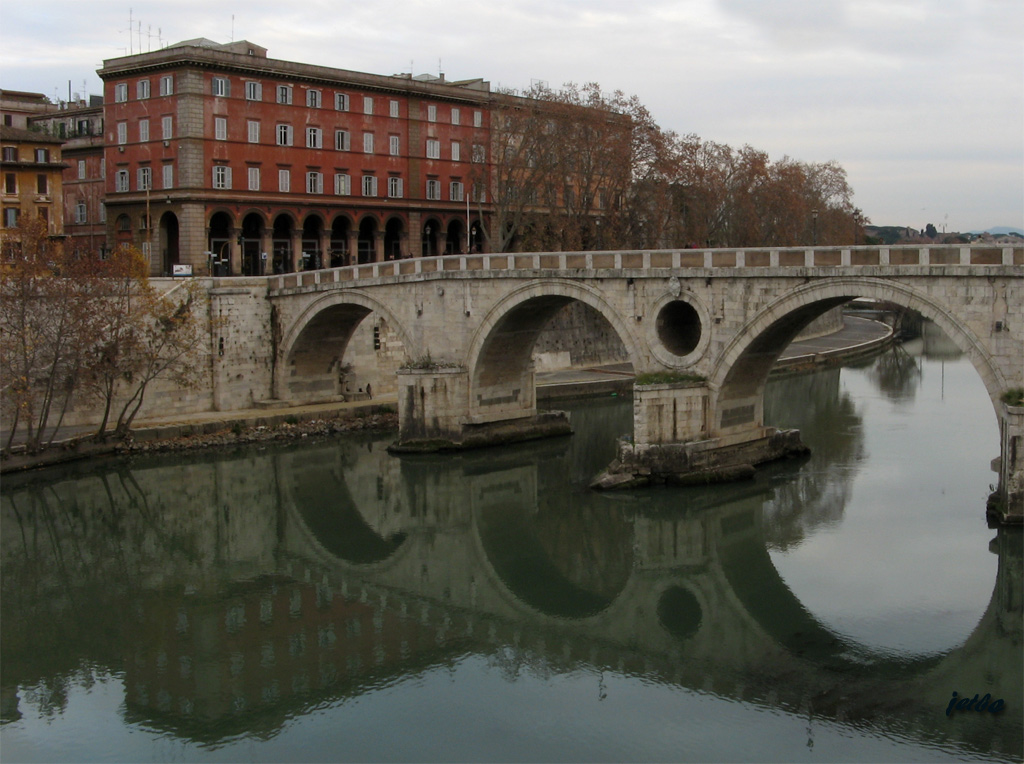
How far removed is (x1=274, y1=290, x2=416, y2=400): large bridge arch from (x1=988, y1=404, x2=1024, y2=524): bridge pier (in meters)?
15.7

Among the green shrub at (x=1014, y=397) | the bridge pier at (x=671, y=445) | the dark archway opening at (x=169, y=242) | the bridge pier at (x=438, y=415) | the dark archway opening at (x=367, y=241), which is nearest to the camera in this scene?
the green shrub at (x=1014, y=397)

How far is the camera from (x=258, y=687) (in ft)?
44.1

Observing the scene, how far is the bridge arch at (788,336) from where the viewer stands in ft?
59.0

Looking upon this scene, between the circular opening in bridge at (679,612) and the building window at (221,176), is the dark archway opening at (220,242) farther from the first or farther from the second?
the circular opening in bridge at (679,612)

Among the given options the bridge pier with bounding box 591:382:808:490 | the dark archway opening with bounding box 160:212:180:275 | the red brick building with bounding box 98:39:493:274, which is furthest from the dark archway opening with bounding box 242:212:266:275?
the bridge pier with bounding box 591:382:808:490

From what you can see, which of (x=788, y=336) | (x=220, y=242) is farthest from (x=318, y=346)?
(x=788, y=336)

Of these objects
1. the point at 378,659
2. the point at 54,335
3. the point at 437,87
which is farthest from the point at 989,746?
the point at 437,87

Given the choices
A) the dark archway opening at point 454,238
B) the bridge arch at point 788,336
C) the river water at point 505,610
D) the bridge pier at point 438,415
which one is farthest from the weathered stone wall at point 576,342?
the bridge arch at point 788,336

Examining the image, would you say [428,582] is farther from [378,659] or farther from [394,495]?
[394,495]

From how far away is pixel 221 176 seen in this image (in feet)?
119

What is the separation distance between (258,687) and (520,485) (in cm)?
1063

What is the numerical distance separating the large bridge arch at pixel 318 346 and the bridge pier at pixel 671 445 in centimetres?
928

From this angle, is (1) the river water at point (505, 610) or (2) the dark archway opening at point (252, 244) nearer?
(1) the river water at point (505, 610)

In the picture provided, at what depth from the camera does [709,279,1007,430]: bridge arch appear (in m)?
18.0
